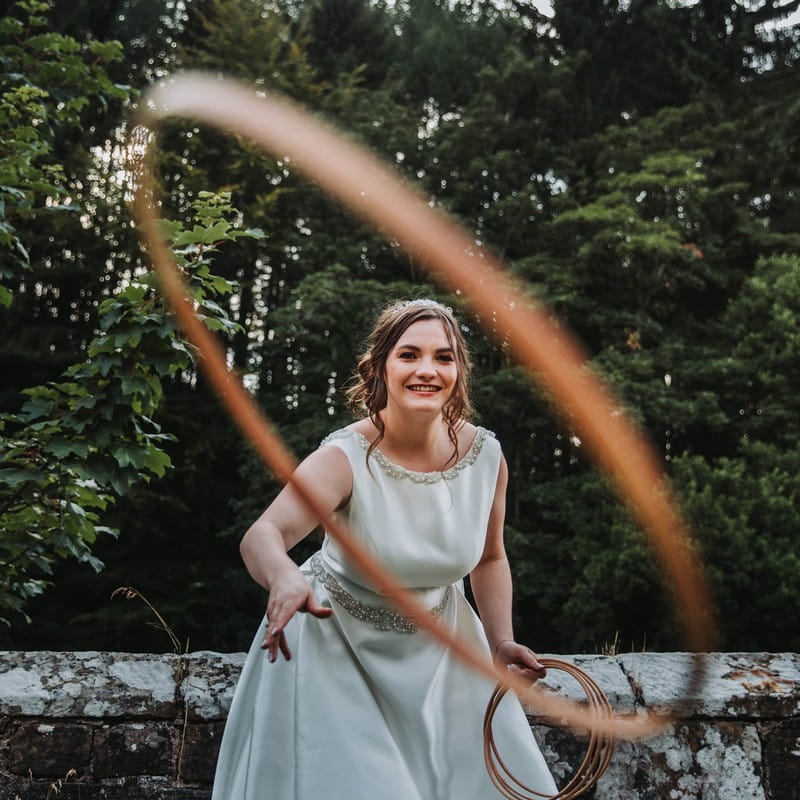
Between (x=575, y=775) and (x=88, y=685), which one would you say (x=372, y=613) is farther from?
(x=88, y=685)

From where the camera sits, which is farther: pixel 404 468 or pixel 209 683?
pixel 209 683

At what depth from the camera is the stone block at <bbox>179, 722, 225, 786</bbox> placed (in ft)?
7.93

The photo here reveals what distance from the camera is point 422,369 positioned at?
2.04 m

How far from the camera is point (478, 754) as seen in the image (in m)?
1.92

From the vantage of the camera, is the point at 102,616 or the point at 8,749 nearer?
the point at 8,749

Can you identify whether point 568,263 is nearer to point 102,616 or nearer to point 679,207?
point 679,207

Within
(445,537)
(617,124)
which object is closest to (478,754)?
(445,537)

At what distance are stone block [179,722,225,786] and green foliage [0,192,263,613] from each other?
3.38 ft

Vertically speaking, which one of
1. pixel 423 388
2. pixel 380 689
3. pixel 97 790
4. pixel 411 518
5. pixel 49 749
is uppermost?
pixel 423 388

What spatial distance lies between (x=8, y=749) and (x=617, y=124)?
1626 centimetres

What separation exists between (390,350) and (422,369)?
0.12 metres

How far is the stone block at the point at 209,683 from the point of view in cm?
246

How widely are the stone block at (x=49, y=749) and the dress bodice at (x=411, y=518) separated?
96 cm

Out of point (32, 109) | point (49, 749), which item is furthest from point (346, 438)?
point (32, 109)
